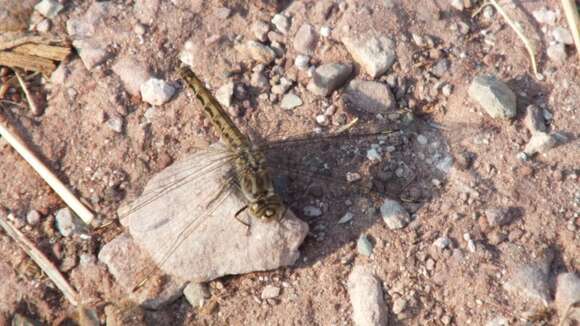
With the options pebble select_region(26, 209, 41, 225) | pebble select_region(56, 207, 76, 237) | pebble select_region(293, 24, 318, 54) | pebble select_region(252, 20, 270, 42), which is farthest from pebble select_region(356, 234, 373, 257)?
pebble select_region(26, 209, 41, 225)

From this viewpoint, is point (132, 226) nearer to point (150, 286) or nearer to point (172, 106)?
point (150, 286)

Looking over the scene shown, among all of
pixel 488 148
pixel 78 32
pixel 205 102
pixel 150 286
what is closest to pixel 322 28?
pixel 205 102

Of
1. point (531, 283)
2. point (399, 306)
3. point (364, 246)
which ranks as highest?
point (364, 246)

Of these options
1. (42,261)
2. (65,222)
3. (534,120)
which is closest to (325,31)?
(534,120)

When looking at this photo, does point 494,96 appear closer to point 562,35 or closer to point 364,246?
point 562,35

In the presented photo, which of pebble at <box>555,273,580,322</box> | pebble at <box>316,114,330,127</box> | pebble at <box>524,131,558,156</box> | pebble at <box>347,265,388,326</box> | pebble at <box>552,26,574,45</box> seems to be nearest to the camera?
pebble at <box>555,273,580,322</box>

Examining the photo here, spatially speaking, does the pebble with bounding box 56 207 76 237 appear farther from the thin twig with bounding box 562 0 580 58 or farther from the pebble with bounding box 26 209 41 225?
the thin twig with bounding box 562 0 580 58
